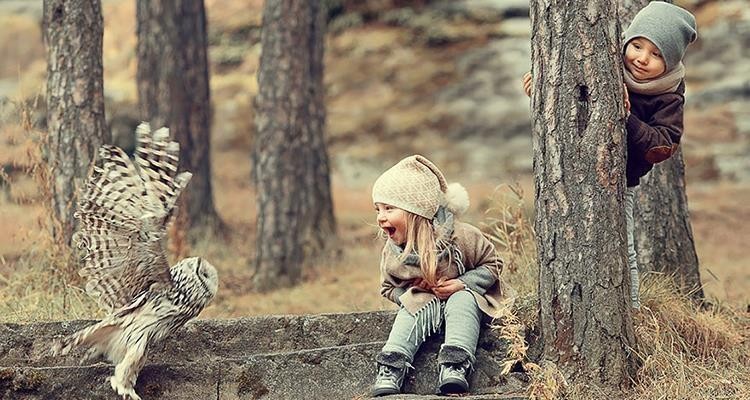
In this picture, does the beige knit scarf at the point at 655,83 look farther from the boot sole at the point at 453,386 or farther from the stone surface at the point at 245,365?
the boot sole at the point at 453,386

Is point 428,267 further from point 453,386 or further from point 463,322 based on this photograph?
point 453,386

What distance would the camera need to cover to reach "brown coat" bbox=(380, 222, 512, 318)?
5.51 metres

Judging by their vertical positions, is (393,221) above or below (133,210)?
below

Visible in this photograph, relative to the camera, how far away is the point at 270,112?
34.2 feet

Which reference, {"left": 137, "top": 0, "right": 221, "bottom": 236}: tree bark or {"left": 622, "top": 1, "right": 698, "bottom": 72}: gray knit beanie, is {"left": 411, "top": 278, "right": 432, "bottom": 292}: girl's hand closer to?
{"left": 622, "top": 1, "right": 698, "bottom": 72}: gray knit beanie

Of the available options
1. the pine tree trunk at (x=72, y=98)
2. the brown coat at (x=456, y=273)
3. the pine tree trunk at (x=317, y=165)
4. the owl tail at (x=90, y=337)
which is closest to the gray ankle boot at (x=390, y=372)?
the brown coat at (x=456, y=273)

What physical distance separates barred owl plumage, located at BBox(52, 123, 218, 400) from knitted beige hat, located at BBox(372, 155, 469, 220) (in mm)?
906

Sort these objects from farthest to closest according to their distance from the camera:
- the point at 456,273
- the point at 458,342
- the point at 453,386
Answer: the point at 456,273 → the point at 458,342 → the point at 453,386

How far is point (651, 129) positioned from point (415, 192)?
1141 mm

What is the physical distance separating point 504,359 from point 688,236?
214cm

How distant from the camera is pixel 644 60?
5.57 meters

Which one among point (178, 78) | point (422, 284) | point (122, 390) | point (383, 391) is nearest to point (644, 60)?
point (422, 284)

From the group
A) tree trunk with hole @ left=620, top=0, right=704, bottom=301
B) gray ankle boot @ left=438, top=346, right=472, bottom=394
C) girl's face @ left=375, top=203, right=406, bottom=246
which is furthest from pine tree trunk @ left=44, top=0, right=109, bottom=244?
tree trunk with hole @ left=620, top=0, right=704, bottom=301

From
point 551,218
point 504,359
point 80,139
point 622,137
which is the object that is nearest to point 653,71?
point 622,137
